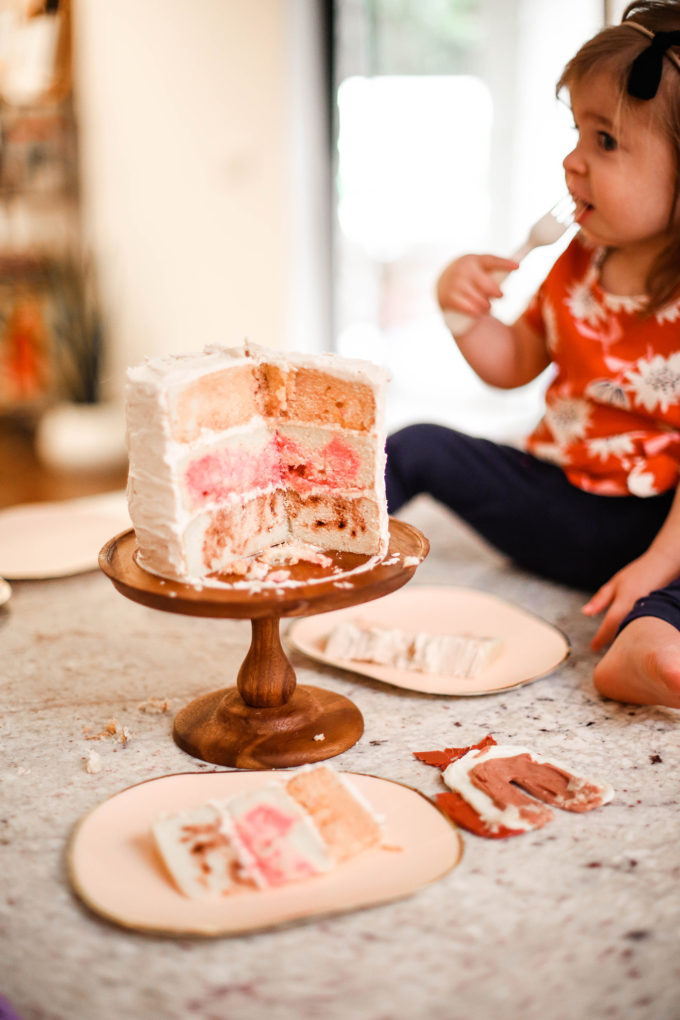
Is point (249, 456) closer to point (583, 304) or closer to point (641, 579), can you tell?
point (641, 579)

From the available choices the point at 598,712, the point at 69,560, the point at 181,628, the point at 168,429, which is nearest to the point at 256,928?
the point at 168,429

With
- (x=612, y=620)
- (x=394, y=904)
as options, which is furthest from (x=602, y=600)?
(x=394, y=904)

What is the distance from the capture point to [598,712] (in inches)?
48.6

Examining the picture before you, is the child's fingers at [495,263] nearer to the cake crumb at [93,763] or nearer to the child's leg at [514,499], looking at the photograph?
the child's leg at [514,499]

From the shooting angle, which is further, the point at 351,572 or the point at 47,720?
the point at 47,720

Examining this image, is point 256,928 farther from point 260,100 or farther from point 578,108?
point 260,100

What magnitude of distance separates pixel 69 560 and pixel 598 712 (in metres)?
0.96

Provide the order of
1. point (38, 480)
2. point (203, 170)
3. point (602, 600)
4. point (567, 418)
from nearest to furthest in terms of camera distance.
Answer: point (602, 600) < point (567, 418) < point (38, 480) < point (203, 170)

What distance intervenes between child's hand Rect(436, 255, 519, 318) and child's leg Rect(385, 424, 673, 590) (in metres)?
0.26

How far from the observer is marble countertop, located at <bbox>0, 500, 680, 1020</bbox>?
75 cm

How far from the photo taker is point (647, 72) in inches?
49.7

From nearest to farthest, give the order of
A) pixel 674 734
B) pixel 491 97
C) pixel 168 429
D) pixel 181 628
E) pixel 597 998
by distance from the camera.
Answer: pixel 597 998
pixel 168 429
pixel 674 734
pixel 181 628
pixel 491 97

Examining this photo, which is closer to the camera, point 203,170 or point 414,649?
point 414,649

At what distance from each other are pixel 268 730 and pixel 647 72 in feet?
3.10
